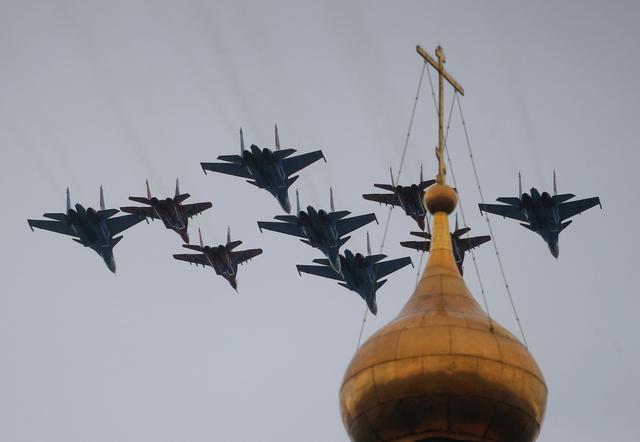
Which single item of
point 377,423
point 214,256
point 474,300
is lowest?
point 377,423

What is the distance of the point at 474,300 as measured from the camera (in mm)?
40125

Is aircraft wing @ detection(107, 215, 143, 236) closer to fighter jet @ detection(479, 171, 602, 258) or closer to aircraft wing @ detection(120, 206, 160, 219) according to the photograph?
aircraft wing @ detection(120, 206, 160, 219)

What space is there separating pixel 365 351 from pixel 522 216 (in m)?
38.7

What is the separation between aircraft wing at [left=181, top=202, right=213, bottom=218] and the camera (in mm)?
79500

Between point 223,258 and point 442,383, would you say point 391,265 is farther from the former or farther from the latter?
point 442,383

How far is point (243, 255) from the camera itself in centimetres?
8231

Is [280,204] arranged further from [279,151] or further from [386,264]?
[386,264]

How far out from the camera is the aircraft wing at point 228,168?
7404 centimetres

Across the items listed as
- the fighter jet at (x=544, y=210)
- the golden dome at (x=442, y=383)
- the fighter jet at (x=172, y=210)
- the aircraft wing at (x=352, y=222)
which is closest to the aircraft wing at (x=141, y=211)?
the fighter jet at (x=172, y=210)

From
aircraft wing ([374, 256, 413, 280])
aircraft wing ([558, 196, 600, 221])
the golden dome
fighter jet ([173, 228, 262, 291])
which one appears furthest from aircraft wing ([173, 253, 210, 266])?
the golden dome

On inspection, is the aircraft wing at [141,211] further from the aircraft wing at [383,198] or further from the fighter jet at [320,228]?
the aircraft wing at [383,198]

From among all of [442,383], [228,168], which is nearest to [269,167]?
[228,168]

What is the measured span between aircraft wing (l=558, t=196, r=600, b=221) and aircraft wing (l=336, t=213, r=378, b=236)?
11276mm

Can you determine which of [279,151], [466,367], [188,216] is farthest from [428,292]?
[188,216]
